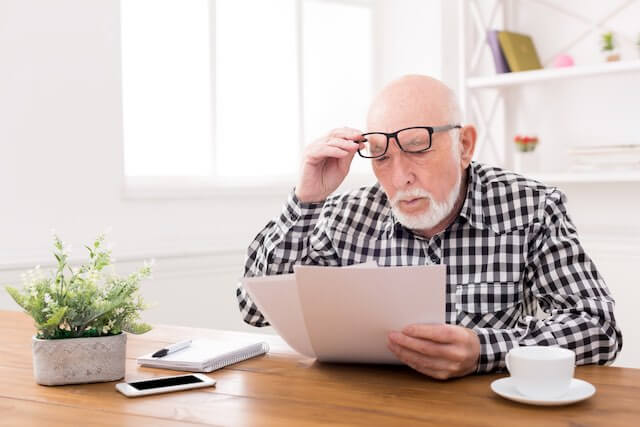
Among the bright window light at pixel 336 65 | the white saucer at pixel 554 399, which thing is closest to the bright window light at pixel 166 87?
the bright window light at pixel 336 65

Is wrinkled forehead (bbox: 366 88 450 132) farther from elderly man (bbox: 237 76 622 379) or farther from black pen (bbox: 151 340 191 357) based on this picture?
black pen (bbox: 151 340 191 357)

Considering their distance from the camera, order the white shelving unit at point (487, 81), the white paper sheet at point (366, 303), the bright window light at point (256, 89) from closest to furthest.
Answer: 1. the white paper sheet at point (366, 303)
2. the white shelving unit at point (487, 81)
3. the bright window light at point (256, 89)

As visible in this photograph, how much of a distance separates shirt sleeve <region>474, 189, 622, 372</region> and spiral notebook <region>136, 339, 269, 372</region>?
447 millimetres

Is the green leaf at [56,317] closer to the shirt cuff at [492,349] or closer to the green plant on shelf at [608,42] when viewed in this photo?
the shirt cuff at [492,349]

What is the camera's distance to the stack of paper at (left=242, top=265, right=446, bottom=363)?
1296mm

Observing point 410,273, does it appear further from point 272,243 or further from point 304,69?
point 304,69

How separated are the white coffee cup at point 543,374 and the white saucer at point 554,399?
1 cm

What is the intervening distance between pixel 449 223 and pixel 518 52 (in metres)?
1.81

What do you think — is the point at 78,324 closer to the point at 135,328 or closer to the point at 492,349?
the point at 135,328

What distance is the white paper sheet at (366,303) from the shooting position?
4.23 ft

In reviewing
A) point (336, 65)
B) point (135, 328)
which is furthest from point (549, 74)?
point (135, 328)

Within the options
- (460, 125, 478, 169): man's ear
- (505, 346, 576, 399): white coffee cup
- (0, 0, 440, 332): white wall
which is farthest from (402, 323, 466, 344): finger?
(0, 0, 440, 332): white wall

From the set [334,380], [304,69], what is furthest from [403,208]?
[304,69]

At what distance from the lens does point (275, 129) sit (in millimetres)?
3881
